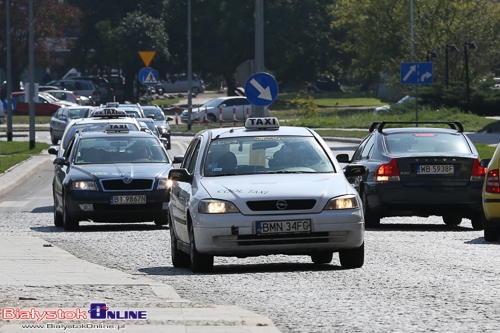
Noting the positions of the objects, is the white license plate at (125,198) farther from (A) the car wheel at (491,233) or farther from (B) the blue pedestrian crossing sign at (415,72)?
(B) the blue pedestrian crossing sign at (415,72)

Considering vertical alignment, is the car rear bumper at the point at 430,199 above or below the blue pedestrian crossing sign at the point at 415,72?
below

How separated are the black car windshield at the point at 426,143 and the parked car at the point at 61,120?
3123 centimetres

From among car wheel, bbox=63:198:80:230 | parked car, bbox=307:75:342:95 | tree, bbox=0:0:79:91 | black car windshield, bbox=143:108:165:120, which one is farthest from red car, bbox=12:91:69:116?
car wheel, bbox=63:198:80:230

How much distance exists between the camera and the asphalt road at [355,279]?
30.4 feet

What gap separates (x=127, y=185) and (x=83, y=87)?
66168 millimetres

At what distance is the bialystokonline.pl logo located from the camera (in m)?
8.65

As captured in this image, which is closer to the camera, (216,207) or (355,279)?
(355,279)

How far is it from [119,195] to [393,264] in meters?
6.74

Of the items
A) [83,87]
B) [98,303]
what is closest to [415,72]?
[98,303]

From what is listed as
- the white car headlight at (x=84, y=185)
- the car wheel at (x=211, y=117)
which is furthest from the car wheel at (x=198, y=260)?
the car wheel at (x=211, y=117)

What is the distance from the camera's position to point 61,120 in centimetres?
5103

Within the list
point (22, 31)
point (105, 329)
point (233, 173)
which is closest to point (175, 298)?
point (105, 329)

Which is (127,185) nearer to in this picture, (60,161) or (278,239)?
(60,161)

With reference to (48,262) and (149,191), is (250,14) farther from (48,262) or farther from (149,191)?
(48,262)
